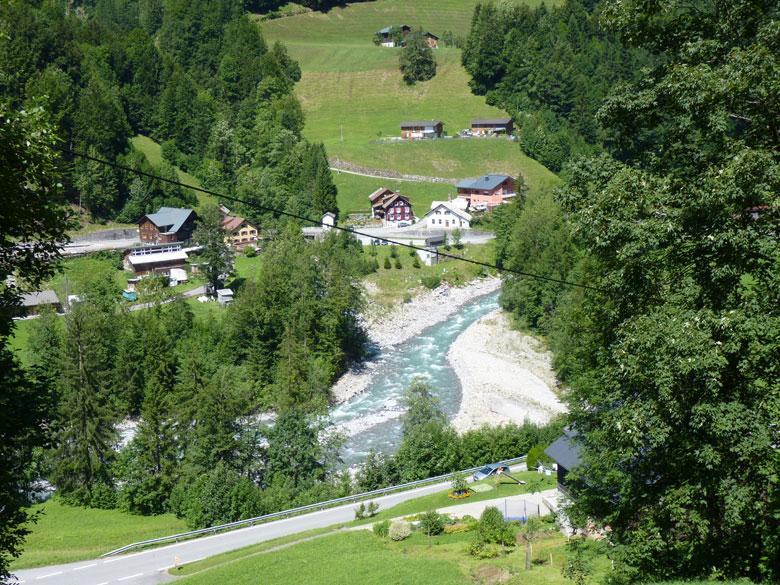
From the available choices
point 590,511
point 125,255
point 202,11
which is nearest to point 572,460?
point 590,511

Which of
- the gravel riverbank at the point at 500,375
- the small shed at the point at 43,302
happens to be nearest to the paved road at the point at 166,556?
the gravel riverbank at the point at 500,375

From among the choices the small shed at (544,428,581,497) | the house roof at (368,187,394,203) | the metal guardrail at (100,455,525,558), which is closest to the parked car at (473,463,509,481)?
the metal guardrail at (100,455,525,558)

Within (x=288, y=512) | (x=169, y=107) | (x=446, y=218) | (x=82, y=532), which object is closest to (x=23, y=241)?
(x=288, y=512)

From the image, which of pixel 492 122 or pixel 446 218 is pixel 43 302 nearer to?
pixel 446 218

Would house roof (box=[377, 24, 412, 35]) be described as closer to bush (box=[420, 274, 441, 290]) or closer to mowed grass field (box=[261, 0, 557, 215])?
mowed grass field (box=[261, 0, 557, 215])

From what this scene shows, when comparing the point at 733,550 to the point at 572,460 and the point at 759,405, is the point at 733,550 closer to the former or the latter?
the point at 759,405

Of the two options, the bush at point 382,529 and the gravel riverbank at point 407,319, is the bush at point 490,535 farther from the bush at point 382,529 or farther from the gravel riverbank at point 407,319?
the gravel riverbank at point 407,319

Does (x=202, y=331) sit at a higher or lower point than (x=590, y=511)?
lower
